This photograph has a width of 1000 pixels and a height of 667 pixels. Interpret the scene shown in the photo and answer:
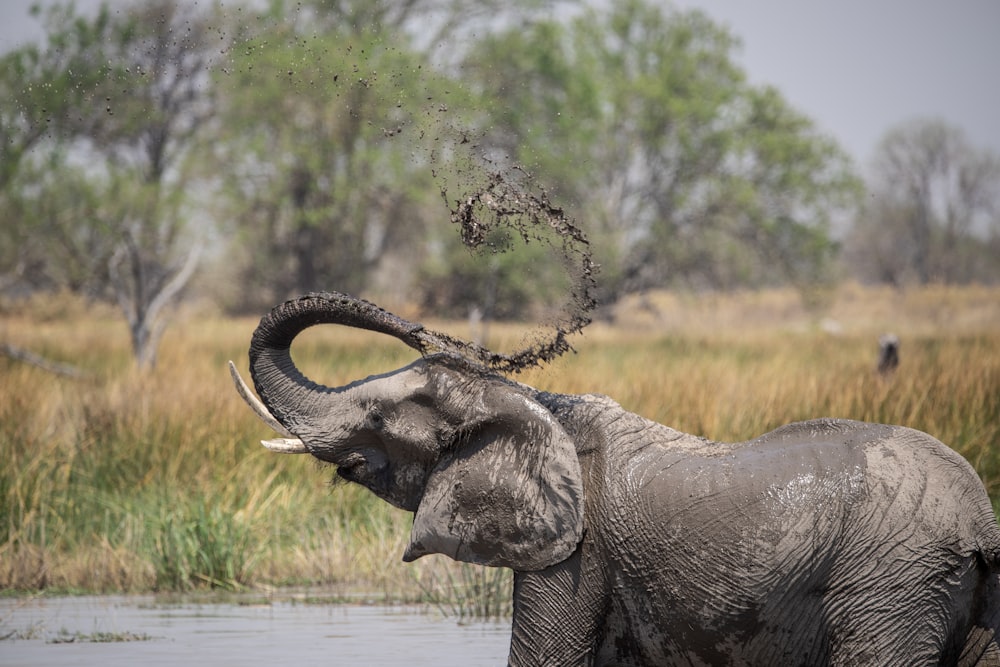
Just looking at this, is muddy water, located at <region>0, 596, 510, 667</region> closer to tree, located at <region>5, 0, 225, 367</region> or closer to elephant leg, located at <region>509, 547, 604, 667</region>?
elephant leg, located at <region>509, 547, 604, 667</region>

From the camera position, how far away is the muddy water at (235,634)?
7.04m

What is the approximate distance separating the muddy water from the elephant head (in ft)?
6.94

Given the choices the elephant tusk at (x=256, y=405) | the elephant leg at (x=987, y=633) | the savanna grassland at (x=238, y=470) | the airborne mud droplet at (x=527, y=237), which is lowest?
the savanna grassland at (x=238, y=470)

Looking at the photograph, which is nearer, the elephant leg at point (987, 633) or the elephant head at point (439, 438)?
Answer: the elephant leg at point (987, 633)

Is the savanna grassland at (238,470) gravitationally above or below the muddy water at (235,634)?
above

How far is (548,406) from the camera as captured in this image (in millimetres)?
5059

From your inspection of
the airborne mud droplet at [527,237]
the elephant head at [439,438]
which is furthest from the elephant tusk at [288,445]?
the airborne mud droplet at [527,237]

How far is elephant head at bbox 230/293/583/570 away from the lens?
15.8 ft

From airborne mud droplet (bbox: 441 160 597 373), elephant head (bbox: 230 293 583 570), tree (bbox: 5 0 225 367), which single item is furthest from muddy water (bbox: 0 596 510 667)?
tree (bbox: 5 0 225 367)

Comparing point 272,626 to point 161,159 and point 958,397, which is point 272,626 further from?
point 161,159

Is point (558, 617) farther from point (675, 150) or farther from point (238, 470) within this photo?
point (675, 150)

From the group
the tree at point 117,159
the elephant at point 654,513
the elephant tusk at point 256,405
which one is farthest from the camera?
the tree at point 117,159

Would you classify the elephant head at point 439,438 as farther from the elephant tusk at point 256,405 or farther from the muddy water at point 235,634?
the muddy water at point 235,634

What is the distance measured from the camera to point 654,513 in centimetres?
476
